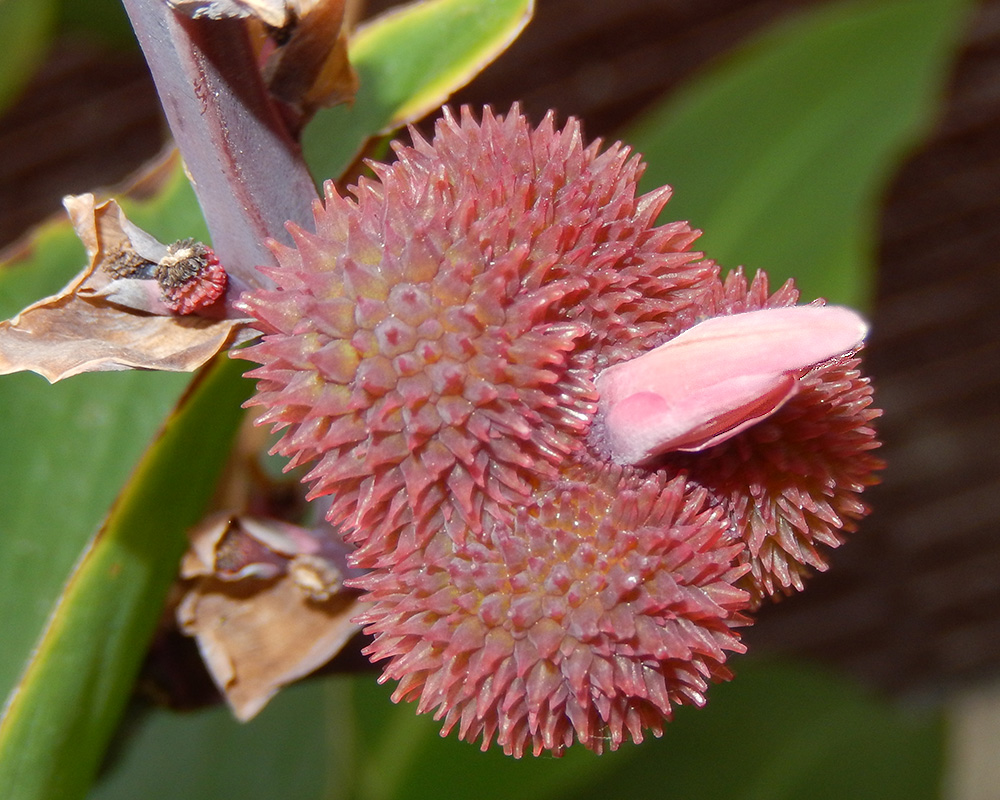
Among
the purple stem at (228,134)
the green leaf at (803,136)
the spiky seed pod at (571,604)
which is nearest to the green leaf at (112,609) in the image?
the purple stem at (228,134)

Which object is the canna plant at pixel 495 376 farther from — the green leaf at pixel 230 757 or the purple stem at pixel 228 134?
the green leaf at pixel 230 757

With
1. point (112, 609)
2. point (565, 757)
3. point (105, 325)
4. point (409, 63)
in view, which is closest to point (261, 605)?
point (112, 609)

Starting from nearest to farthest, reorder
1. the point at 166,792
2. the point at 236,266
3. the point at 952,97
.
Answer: the point at 236,266 < the point at 166,792 < the point at 952,97

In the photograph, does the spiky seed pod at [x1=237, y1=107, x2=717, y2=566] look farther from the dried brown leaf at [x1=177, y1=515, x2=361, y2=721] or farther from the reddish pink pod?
the dried brown leaf at [x1=177, y1=515, x2=361, y2=721]

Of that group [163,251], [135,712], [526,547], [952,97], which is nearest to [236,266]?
[163,251]

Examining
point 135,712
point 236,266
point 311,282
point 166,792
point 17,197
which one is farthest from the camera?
point 17,197

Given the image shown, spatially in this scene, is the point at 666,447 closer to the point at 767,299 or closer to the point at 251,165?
the point at 767,299

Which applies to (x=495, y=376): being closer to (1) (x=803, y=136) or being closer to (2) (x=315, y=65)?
(2) (x=315, y=65)
